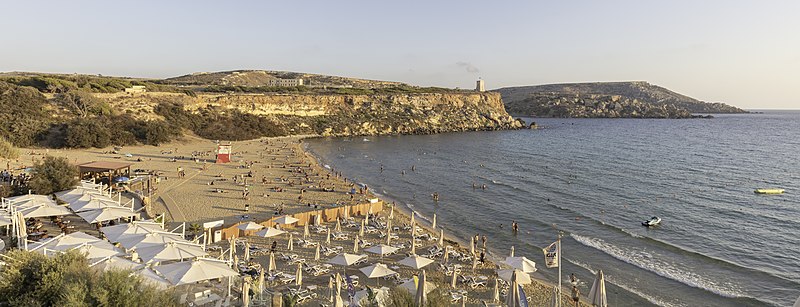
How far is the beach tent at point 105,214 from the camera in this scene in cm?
1814

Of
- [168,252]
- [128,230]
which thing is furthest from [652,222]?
[128,230]

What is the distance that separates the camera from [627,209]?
31.0m

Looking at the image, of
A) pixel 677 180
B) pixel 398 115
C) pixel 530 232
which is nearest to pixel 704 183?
pixel 677 180

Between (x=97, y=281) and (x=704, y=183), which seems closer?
(x=97, y=281)

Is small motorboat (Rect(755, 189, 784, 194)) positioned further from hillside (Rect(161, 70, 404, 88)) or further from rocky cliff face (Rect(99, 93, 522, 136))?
hillside (Rect(161, 70, 404, 88))

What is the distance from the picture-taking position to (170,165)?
133 feet

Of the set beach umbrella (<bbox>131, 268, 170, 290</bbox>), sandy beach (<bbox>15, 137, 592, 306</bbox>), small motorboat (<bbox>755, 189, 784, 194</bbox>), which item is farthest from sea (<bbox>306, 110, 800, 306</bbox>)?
beach umbrella (<bbox>131, 268, 170, 290</bbox>)

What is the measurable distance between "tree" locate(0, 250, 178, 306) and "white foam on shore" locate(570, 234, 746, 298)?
19.0m

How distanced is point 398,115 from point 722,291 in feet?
268

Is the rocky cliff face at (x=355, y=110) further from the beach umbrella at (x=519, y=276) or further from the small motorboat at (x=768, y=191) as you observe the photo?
the small motorboat at (x=768, y=191)

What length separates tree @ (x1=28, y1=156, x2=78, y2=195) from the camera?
22.8 m

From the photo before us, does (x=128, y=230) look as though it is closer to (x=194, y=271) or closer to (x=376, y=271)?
(x=194, y=271)

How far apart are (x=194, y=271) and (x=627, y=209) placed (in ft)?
92.0

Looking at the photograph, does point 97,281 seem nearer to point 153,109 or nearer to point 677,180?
point 677,180
